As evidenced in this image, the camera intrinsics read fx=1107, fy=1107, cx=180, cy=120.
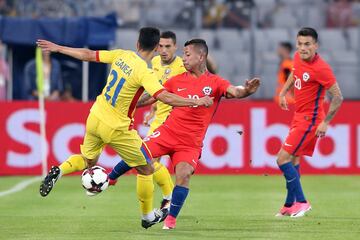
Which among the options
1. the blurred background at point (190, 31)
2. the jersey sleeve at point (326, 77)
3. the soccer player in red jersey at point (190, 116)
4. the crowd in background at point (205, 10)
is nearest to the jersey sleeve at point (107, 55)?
the soccer player in red jersey at point (190, 116)

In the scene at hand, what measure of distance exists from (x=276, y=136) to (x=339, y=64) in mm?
5239

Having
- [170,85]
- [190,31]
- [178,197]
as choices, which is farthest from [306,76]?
[190,31]

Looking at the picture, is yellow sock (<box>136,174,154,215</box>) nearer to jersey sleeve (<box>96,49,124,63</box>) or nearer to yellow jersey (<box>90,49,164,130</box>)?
yellow jersey (<box>90,49,164,130</box>)

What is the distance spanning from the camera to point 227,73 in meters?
26.2

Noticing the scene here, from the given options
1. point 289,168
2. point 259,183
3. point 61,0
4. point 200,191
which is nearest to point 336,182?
point 259,183

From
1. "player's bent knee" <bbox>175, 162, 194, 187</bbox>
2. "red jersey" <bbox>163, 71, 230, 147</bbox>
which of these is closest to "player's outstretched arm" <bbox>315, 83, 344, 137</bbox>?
"red jersey" <bbox>163, 71, 230, 147</bbox>

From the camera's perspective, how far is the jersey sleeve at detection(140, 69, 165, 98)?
36.8 feet

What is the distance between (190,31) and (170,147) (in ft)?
43.9

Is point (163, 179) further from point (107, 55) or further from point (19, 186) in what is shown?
point (19, 186)

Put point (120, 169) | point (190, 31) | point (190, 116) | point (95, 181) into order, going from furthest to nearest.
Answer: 1. point (190, 31)
2. point (120, 169)
3. point (190, 116)
4. point (95, 181)

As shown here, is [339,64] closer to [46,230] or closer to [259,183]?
[259,183]

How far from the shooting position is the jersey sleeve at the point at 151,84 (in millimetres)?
11203

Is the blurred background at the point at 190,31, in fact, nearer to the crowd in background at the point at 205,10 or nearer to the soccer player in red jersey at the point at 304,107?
the crowd in background at the point at 205,10

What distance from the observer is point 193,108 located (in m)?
12.4
